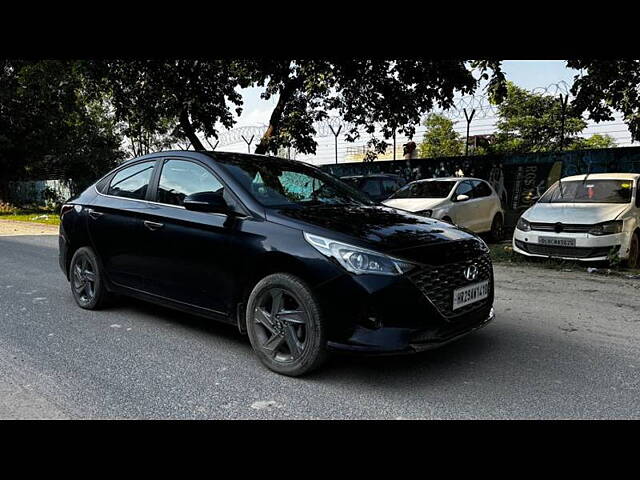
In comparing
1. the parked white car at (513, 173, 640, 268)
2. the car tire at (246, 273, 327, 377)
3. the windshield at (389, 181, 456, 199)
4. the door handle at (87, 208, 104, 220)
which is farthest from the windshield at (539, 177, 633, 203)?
the door handle at (87, 208, 104, 220)

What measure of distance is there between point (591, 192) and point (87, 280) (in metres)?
7.99

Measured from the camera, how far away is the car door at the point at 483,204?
11672mm

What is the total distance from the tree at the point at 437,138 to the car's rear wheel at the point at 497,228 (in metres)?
21.7

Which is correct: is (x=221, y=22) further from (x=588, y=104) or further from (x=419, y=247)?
(x=588, y=104)

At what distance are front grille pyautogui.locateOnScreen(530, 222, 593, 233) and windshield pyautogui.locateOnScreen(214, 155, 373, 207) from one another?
4.65 metres

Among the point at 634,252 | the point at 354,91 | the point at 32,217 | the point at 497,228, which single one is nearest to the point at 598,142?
the point at 354,91

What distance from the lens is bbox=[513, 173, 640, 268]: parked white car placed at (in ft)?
25.8

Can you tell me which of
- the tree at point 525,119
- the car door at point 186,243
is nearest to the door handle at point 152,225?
the car door at point 186,243

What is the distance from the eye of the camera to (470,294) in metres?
3.73

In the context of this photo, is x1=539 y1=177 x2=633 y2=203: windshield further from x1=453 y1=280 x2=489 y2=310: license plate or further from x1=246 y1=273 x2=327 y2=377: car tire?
Answer: x1=246 y1=273 x2=327 y2=377: car tire

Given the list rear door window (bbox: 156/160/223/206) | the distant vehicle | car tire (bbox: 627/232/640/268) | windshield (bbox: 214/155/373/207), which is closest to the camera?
windshield (bbox: 214/155/373/207)

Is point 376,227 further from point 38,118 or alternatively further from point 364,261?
point 38,118
